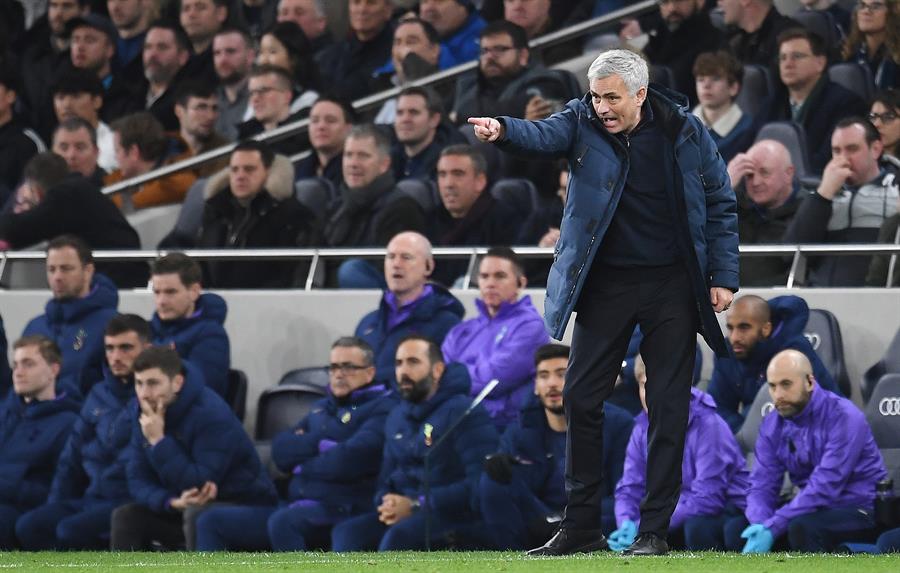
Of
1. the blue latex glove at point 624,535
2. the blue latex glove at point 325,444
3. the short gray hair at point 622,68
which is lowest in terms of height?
the blue latex glove at point 624,535

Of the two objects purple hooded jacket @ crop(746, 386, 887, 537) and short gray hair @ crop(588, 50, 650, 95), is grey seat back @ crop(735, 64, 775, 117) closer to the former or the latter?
purple hooded jacket @ crop(746, 386, 887, 537)

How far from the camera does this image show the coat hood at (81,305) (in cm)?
1280

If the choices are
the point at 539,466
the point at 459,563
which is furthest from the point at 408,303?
the point at 459,563

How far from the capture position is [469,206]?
42.4ft

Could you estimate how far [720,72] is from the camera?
12.9m

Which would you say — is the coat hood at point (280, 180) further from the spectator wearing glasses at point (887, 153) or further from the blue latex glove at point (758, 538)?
the blue latex glove at point (758, 538)

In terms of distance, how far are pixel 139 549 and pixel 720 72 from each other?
16.5 feet

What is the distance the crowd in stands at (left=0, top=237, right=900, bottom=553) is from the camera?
995 centimetres

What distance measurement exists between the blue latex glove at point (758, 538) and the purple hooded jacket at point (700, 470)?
0.36 metres

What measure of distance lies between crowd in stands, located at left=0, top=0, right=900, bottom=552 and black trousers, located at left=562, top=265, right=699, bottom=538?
2218 millimetres

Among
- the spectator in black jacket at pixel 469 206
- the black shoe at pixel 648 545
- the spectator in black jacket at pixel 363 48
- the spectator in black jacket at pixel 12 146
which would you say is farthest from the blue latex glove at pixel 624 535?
the spectator in black jacket at pixel 12 146

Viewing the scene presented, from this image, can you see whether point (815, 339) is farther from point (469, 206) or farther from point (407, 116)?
point (407, 116)

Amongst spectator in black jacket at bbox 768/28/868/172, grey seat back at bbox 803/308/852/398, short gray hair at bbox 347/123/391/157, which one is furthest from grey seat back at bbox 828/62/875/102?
short gray hair at bbox 347/123/391/157

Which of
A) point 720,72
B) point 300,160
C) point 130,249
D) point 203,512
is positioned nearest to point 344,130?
point 300,160
